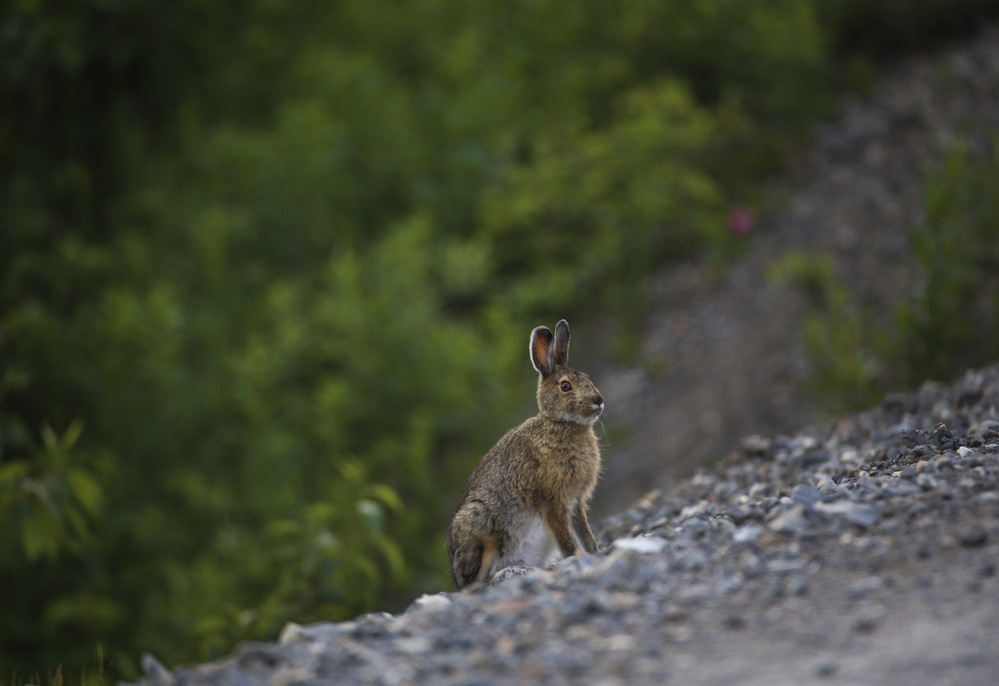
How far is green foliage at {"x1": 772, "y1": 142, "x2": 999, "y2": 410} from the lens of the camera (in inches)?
323

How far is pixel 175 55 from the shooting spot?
12.1 metres

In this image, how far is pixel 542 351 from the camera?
624 cm

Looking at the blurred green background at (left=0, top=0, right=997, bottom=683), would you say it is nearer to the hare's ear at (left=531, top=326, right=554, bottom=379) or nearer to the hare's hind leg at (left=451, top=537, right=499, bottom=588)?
the hare's hind leg at (left=451, top=537, right=499, bottom=588)

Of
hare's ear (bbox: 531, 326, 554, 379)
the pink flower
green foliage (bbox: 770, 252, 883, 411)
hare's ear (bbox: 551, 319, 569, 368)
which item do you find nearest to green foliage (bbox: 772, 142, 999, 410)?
green foliage (bbox: 770, 252, 883, 411)

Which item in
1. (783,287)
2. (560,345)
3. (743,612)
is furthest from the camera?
(783,287)

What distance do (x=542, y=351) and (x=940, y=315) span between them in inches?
145

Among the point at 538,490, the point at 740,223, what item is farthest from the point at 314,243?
the point at 538,490

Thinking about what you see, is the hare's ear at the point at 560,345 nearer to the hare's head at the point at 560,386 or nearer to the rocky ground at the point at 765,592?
the hare's head at the point at 560,386

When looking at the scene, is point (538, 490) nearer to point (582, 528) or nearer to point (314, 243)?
point (582, 528)

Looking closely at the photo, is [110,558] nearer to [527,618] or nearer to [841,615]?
[527,618]

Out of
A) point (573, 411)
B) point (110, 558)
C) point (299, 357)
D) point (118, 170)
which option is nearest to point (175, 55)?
point (118, 170)

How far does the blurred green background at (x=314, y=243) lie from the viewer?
905 centimetres

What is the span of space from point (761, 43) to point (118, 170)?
8006mm

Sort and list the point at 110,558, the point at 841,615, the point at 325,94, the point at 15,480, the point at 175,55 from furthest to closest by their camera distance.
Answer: the point at 325,94 → the point at 175,55 → the point at 110,558 → the point at 15,480 → the point at 841,615
